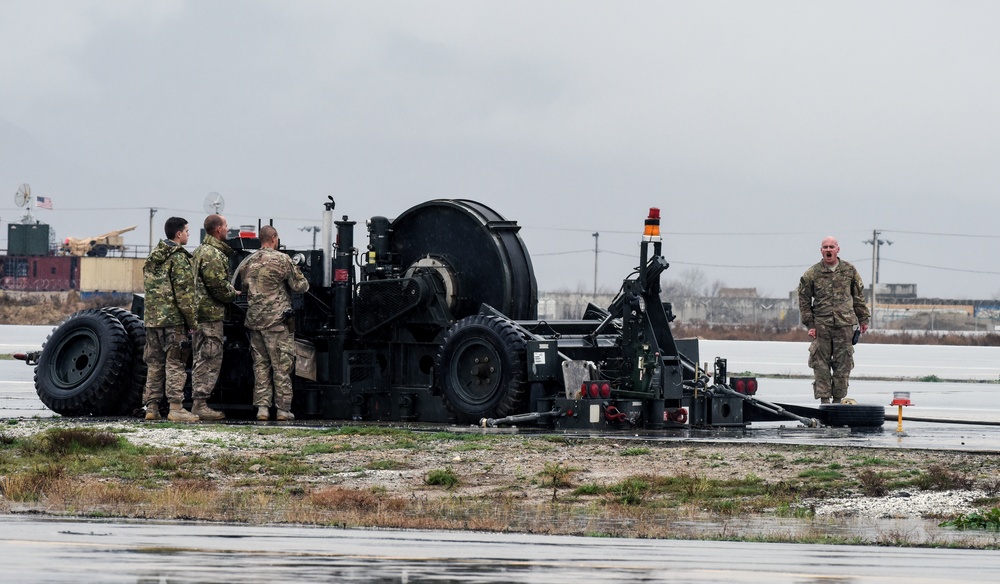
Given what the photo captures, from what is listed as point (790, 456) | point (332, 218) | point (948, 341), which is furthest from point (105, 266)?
point (790, 456)

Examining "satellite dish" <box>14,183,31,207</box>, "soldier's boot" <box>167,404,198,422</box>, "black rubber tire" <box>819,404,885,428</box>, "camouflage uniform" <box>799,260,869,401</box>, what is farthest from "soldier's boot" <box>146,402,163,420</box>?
"satellite dish" <box>14,183,31,207</box>

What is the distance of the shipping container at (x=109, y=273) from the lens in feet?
328

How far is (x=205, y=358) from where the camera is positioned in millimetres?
17469

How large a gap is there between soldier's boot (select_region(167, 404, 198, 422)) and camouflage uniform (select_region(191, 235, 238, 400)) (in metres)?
0.21

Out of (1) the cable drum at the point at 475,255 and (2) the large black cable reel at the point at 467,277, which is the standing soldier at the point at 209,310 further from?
(1) the cable drum at the point at 475,255

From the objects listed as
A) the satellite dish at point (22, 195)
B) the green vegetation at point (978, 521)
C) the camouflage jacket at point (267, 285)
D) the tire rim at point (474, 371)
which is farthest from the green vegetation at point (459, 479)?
the satellite dish at point (22, 195)

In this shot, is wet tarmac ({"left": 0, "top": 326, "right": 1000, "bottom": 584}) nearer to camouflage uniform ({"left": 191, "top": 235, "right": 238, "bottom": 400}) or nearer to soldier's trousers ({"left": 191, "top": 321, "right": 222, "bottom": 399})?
camouflage uniform ({"left": 191, "top": 235, "right": 238, "bottom": 400})

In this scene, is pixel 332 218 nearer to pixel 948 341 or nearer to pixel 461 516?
pixel 461 516

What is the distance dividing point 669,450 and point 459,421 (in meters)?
3.79

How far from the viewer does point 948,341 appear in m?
57.2

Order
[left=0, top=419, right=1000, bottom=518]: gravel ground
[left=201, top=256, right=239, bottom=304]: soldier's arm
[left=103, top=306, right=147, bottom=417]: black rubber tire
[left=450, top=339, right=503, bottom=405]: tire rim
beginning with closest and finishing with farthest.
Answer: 1. [left=0, top=419, right=1000, bottom=518]: gravel ground
2. [left=450, top=339, right=503, bottom=405]: tire rim
3. [left=201, top=256, right=239, bottom=304]: soldier's arm
4. [left=103, top=306, right=147, bottom=417]: black rubber tire

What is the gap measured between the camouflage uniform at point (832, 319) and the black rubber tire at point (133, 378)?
746cm

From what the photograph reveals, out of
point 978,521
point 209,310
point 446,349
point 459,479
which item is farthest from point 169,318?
point 978,521

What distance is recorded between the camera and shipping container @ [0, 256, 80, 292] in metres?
101
